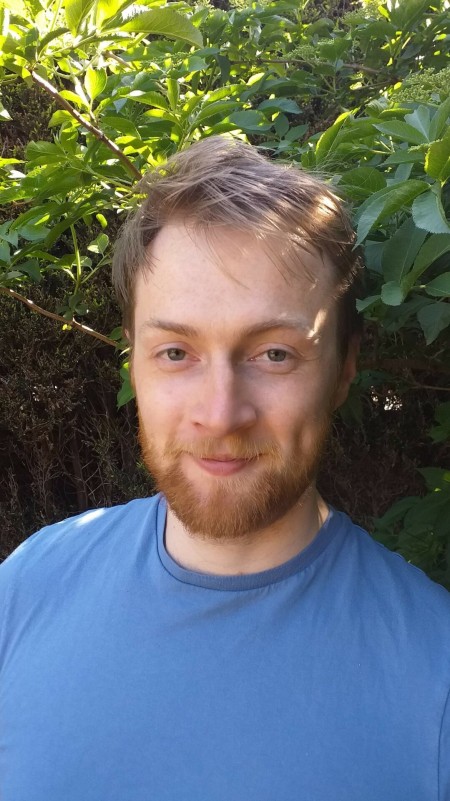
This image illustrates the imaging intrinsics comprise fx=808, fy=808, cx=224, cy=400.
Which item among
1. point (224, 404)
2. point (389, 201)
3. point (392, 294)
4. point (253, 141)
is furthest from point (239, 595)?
point (253, 141)

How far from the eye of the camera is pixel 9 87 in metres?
3.86

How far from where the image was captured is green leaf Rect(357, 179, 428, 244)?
44.1 inches

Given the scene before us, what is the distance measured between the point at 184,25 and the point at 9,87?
102 inches

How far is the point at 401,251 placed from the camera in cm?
123

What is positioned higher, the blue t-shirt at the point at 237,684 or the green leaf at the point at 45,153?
the green leaf at the point at 45,153

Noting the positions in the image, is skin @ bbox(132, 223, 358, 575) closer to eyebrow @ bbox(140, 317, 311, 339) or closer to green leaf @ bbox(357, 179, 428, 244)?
eyebrow @ bbox(140, 317, 311, 339)

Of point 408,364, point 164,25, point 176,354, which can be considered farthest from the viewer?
point 408,364

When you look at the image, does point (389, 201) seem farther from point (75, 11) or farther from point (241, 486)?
point (75, 11)

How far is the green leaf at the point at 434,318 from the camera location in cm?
129

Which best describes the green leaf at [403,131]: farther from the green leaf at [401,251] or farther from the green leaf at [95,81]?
the green leaf at [95,81]

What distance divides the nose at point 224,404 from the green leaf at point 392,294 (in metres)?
0.26

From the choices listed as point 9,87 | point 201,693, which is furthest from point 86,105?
point 9,87

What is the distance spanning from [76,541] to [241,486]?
463 mm

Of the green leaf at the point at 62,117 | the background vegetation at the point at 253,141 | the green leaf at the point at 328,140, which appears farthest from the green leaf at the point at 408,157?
the green leaf at the point at 62,117
